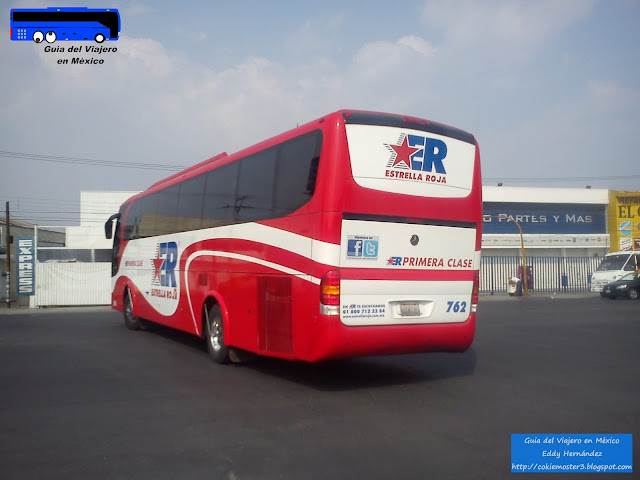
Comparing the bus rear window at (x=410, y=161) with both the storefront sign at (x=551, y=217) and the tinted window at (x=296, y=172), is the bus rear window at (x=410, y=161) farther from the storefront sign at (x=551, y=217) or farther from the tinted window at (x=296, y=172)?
the storefront sign at (x=551, y=217)

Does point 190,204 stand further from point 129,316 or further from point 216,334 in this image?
point 129,316

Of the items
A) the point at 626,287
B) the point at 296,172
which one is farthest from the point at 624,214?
the point at 296,172

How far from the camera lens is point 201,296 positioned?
34.9 feet

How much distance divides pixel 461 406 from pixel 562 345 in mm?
6374

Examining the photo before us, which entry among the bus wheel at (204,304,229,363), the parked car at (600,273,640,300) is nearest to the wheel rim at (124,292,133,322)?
the bus wheel at (204,304,229,363)

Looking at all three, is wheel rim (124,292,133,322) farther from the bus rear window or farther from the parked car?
the parked car

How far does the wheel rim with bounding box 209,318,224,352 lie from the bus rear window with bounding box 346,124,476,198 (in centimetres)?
416

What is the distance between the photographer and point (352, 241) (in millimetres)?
7246

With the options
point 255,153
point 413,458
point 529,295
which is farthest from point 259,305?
point 529,295

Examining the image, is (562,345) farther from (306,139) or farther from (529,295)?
(529,295)

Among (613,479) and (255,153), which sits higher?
(255,153)

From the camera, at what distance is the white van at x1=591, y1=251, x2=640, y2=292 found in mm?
31125

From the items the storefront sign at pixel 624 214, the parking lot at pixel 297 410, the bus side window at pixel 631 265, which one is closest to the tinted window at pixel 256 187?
the parking lot at pixel 297 410

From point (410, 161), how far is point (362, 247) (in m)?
A: 1.38
